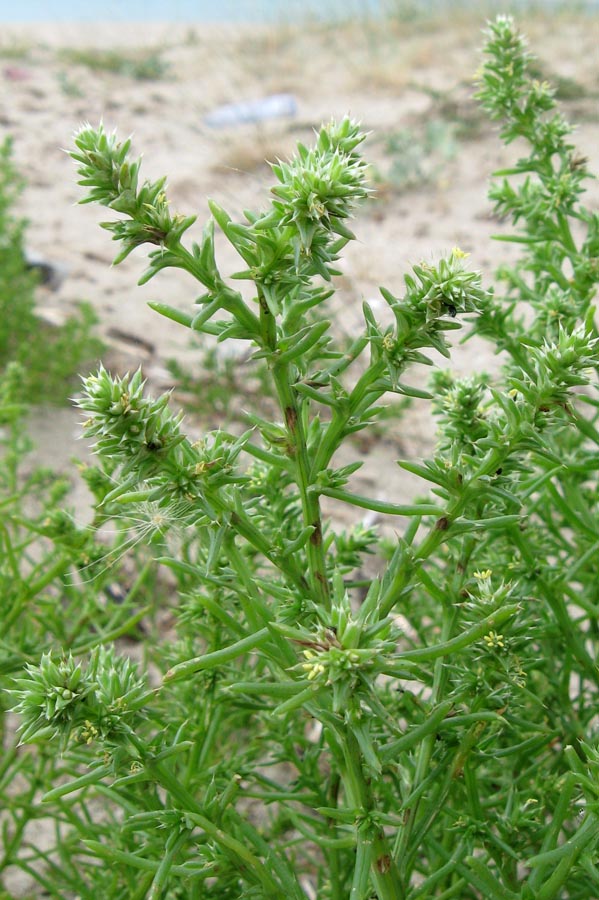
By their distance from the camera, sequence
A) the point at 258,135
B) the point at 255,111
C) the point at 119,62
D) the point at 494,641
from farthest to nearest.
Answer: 1. the point at 119,62
2. the point at 255,111
3. the point at 258,135
4. the point at 494,641

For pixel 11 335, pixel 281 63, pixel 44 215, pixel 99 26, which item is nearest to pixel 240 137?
pixel 44 215

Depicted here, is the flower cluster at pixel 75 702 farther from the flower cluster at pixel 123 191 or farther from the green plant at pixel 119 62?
the green plant at pixel 119 62

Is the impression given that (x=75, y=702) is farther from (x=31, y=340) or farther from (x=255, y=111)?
(x=255, y=111)

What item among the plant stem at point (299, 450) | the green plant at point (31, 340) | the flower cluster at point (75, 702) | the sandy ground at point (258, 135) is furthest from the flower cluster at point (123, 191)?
the green plant at point (31, 340)

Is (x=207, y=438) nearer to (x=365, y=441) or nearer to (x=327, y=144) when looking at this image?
(x=327, y=144)

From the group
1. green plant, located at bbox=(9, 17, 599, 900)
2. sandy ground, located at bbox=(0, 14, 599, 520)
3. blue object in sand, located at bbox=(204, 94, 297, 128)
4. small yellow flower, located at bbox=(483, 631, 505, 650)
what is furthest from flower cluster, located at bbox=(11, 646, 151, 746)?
blue object in sand, located at bbox=(204, 94, 297, 128)

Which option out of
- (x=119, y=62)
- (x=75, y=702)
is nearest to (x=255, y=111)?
(x=119, y=62)
